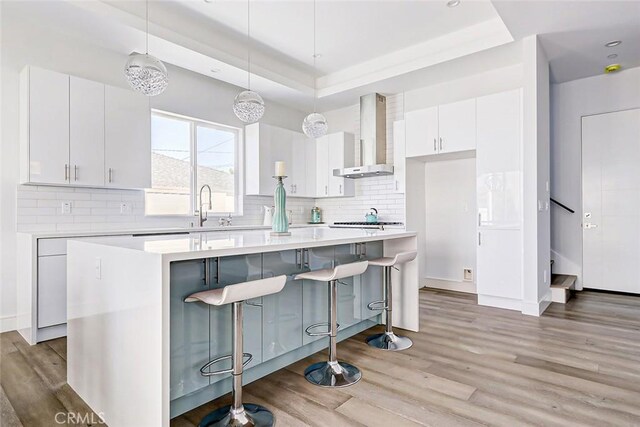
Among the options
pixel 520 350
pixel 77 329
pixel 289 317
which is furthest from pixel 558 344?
pixel 77 329

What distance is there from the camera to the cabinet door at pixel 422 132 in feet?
15.4

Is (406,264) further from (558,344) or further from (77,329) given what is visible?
(77,329)

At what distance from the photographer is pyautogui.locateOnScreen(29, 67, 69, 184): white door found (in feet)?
10.4

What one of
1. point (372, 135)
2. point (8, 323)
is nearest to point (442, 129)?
point (372, 135)

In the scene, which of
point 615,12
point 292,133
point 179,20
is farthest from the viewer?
point 292,133

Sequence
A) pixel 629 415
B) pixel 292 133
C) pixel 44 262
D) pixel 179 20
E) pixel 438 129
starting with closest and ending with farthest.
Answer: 1. pixel 629 415
2. pixel 44 262
3. pixel 179 20
4. pixel 438 129
5. pixel 292 133

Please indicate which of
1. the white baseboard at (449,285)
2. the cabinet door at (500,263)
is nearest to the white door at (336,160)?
the white baseboard at (449,285)

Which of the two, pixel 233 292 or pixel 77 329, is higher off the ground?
pixel 233 292

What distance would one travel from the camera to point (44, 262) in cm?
303

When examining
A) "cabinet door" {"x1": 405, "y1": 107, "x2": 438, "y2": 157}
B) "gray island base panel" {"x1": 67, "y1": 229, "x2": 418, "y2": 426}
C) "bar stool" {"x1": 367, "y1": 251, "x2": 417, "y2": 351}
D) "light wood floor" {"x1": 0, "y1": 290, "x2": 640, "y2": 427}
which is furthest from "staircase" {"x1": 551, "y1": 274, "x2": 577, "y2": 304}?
"gray island base panel" {"x1": 67, "y1": 229, "x2": 418, "y2": 426}

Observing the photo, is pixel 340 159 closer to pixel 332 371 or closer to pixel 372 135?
pixel 372 135

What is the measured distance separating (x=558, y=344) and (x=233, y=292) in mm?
2762

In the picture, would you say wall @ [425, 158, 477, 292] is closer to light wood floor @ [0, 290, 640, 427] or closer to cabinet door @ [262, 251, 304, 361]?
light wood floor @ [0, 290, 640, 427]

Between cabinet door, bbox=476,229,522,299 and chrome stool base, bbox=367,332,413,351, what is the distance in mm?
1667
